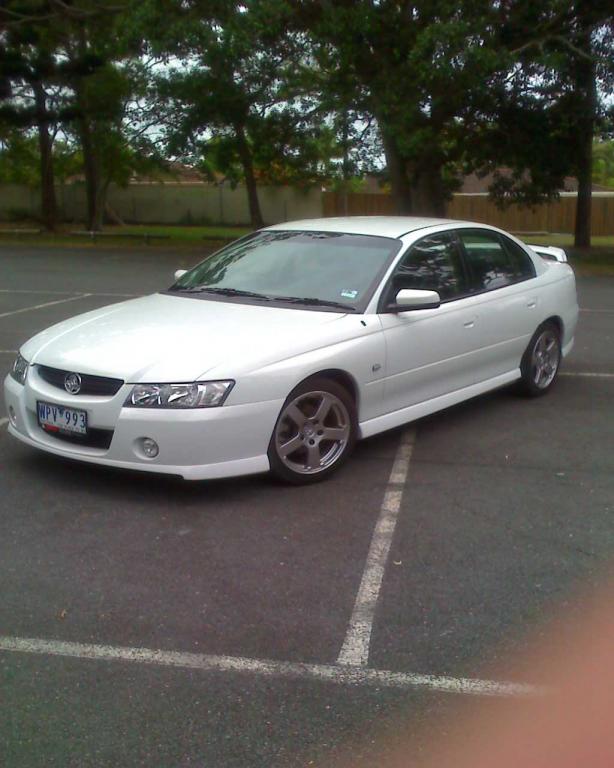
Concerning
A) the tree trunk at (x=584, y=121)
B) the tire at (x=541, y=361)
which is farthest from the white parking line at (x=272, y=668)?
the tree trunk at (x=584, y=121)

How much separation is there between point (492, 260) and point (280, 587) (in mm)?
3989

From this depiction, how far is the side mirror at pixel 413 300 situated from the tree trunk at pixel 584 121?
1466 cm

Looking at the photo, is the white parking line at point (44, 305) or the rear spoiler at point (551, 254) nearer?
the rear spoiler at point (551, 254)

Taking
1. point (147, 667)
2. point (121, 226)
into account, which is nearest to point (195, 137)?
point (121, 226)

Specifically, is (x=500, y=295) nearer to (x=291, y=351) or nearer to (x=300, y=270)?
(x=300, y=270)

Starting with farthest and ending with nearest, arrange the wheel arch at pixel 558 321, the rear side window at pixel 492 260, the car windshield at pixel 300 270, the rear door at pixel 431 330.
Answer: the wheel arch at pixel 558 321 → the rear side window at pixel 492 260 → the car windshield at pixel 300 270 → the rear door at pixel 431 330

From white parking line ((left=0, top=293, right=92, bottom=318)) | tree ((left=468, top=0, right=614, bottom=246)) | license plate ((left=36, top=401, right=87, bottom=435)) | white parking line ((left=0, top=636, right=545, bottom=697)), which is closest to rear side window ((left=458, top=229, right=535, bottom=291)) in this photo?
license plate ((left=36, top=401, right=87, bottom=435))

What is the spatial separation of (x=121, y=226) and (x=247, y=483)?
42495 millimetres

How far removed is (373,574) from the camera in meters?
4.70

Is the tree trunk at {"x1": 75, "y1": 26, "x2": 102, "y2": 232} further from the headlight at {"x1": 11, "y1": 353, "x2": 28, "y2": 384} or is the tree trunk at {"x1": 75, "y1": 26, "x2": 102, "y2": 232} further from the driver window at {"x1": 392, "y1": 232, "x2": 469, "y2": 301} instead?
the headlight at {"x1": 11, "y1": 353, "x2": 28, "y2": 384}

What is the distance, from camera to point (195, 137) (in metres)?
30.8

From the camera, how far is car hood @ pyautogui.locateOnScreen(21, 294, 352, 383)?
5488mm

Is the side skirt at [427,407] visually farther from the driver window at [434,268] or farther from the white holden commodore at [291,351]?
the driver window at [434,268]

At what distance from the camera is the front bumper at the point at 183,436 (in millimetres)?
5332
